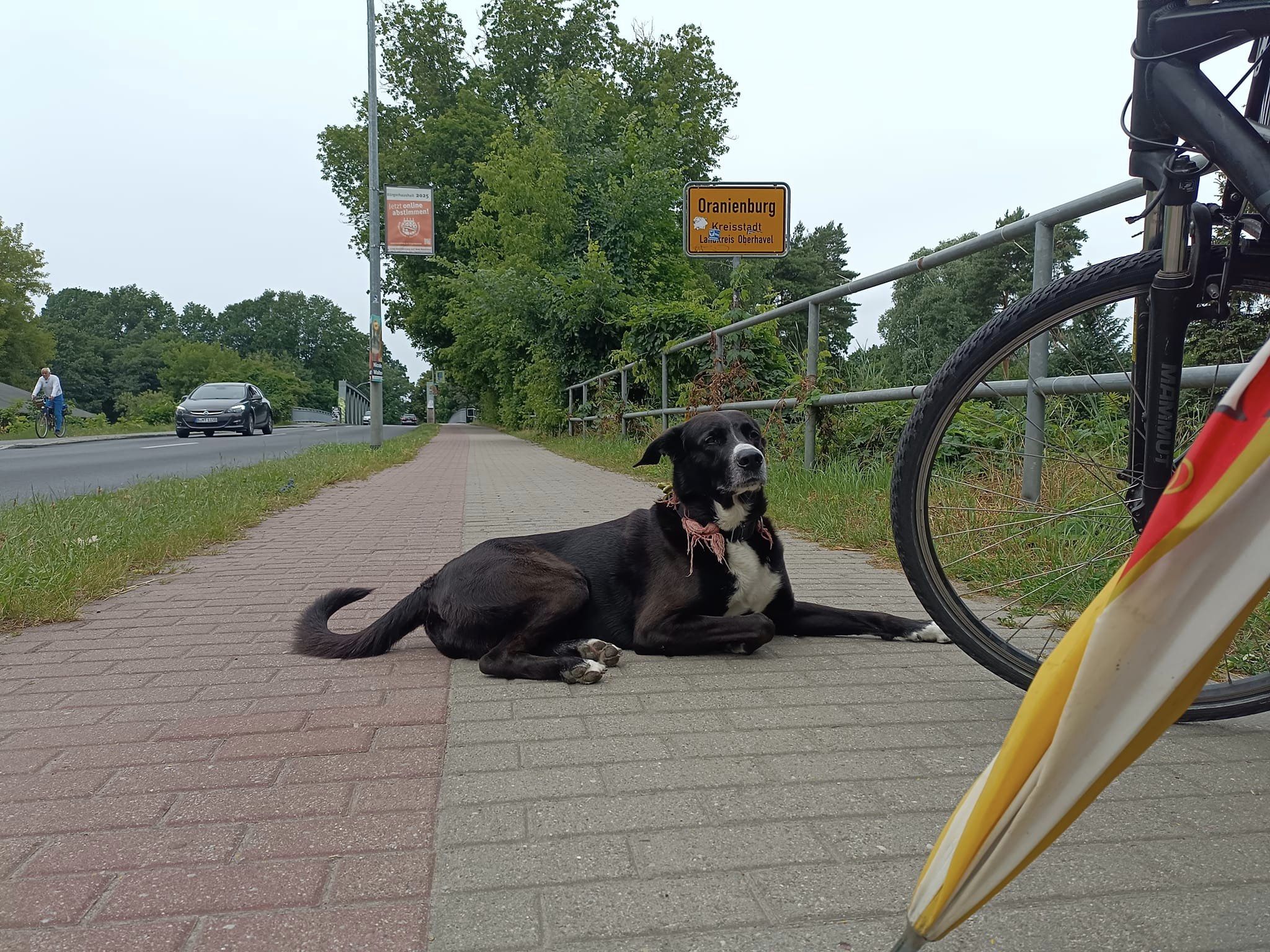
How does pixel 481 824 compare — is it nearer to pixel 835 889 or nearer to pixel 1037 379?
pixel 835 889

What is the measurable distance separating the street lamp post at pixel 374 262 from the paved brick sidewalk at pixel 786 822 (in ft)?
57.8

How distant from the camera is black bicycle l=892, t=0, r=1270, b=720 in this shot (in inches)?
71.2

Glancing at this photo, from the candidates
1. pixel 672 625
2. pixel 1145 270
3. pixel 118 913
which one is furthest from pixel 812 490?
pixel 118 913

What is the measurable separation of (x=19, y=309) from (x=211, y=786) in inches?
2794

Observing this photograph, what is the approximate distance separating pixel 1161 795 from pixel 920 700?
776 millimetres

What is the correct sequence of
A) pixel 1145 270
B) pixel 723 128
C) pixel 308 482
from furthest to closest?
1. pixel 723 128
2. pixel 308 482
3. pixel 1145 270

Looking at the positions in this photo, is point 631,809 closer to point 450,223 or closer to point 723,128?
point 450,223

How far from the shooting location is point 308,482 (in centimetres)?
1027

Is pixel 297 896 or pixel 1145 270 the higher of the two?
pixel 1145 270

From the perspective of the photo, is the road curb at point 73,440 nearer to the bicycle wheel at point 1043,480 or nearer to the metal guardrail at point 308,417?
the bicycle wheel at point 1043,480

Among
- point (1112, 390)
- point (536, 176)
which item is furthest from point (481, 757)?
point (536, 176)

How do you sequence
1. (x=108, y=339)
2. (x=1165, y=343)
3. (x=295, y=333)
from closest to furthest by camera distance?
(x=1165, y=343), (x=108, y=339), (x=295, y=333)

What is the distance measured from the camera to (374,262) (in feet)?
65.4

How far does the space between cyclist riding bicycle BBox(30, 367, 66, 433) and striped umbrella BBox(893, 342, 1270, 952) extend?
97.5 feet
